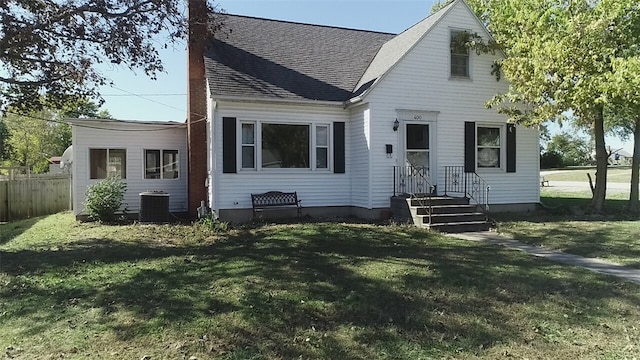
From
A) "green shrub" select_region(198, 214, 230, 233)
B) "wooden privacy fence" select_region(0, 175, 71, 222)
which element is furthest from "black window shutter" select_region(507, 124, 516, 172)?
"wooden privacy fence" select_region(0, 175, 71, 222)

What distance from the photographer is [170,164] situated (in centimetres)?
1591

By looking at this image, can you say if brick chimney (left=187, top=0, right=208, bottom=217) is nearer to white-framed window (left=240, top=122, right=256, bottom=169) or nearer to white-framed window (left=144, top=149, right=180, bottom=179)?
white-framed window (left=144, top=149, right=180, bottom=179)

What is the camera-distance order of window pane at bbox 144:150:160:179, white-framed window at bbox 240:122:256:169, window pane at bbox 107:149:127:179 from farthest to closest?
window pane at bbox 144:150:160:179 < window pane at bbox 107:149:127:179 < white-framed window at bbox 240:122:256:169

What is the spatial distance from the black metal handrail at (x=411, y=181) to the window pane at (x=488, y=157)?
2.08 metres

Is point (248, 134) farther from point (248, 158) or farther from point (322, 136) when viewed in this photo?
point (322, 136)

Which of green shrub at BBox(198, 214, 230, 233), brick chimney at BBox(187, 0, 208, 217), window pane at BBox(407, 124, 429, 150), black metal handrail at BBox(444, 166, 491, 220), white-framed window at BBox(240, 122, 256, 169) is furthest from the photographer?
brick chimney at BBox(187, 0, 208, 217)

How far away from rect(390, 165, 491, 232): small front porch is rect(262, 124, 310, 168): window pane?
2762 millimetres

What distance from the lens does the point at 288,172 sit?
1338 cm

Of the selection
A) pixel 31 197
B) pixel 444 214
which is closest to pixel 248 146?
pixel 444 214

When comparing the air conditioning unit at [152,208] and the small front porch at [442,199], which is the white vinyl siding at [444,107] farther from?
the air conditioning unit at [152,208]

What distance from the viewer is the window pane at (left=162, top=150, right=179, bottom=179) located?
15.8 meters

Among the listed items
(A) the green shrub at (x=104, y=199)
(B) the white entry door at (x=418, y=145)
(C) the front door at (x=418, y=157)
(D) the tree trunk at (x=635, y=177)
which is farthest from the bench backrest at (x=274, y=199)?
(D) the tree trunk at (x=635, y=177)

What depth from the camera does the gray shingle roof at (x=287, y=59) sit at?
13.2 metres

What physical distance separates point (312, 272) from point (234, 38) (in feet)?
35.4
